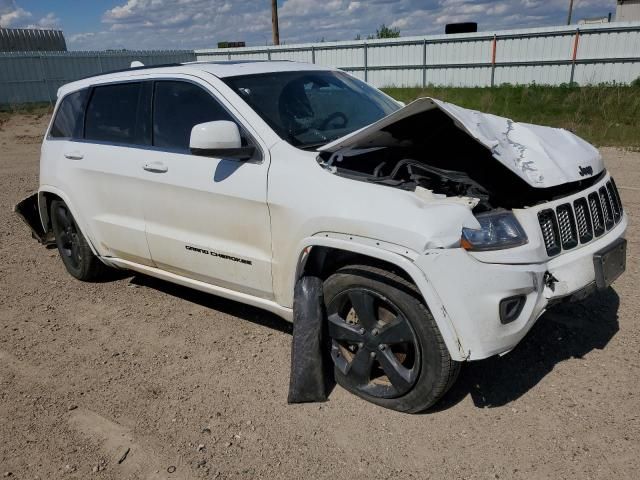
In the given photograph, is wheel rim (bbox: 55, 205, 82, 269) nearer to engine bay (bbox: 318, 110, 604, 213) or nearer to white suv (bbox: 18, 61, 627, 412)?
white suv (bbox: 18, 61, 627, 412)

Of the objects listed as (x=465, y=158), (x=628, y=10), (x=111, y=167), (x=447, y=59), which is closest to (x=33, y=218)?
(x=111, y=167)

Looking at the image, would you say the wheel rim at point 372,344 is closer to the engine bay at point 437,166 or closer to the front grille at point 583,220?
the engine bay at point 437,166

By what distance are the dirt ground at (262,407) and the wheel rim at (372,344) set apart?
0.17m

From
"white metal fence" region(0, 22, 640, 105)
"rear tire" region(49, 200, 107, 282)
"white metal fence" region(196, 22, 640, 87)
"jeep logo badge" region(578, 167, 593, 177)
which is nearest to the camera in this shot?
"jeep logo badge" region(578, 167, 593, 177)

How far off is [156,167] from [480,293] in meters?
2.39

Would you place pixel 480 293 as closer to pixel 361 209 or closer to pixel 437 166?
pixel 361 209

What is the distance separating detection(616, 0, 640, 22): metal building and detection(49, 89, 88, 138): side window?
97.4ft

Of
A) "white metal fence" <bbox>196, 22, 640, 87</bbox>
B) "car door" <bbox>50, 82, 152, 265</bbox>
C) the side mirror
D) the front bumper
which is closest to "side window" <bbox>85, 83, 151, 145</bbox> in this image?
"car door" <bbox>50, 82, 152, 265</bbox>

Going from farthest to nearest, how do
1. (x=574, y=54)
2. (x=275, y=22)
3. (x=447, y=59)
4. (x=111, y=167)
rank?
(x=275, y=22) < (x=447, y=59) < (x=574, y=54) < (x=111, y=167)

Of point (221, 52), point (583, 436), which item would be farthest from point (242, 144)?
point (221, 52)

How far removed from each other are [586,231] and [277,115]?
1.96 m

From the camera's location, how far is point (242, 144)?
3.46 m

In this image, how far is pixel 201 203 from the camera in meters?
3.66

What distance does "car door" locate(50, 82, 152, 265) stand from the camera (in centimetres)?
416
